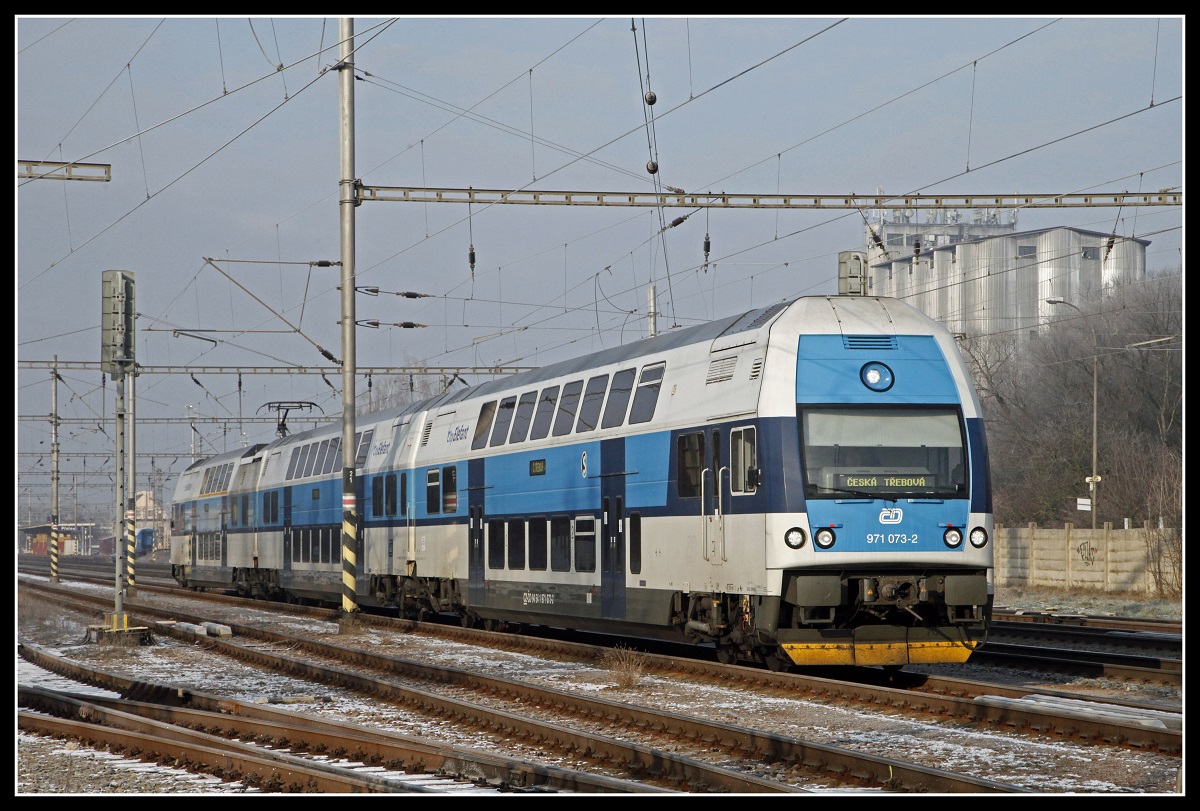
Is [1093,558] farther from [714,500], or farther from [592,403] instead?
[714,500]

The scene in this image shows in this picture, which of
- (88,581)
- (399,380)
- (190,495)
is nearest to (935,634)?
(190,495)

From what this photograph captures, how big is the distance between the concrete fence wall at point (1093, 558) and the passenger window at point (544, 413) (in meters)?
18.7

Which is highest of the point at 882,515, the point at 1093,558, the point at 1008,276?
the point at 1008,276

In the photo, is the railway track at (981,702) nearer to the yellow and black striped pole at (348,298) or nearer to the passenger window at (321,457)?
the yellow and black striped pole at (348,298)

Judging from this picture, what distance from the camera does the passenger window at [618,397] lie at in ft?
58.0

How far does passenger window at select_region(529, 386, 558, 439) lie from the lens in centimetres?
1992

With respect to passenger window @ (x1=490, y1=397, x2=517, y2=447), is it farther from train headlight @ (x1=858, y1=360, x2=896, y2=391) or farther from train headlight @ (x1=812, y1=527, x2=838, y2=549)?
train headlight @ (x1=812, y1=527, x2=838, y2=549)

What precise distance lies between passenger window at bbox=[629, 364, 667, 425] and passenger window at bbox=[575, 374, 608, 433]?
1.09 metres

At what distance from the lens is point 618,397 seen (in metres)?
18.0

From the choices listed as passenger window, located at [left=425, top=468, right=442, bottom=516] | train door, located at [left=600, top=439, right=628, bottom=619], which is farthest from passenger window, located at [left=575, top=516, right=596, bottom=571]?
passenger window, located at [left=425, top=468, right=442, bottom=516]

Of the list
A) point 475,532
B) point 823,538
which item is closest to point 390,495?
point 475,532

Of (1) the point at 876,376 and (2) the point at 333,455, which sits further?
(2) the point at 333,455

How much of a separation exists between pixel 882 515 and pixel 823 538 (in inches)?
26.5

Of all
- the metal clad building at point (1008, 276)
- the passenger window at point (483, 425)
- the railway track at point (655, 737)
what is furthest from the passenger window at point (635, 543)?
the metal clad building at point (1008, 276)
